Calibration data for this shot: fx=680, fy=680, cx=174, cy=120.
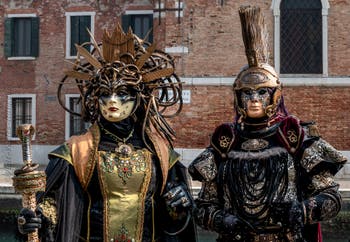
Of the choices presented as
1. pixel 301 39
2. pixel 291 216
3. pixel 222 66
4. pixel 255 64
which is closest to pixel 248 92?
pixel 255 64

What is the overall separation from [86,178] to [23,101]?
626 inches

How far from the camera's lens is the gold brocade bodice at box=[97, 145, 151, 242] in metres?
4.22

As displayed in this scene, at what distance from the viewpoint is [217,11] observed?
15.7 meters

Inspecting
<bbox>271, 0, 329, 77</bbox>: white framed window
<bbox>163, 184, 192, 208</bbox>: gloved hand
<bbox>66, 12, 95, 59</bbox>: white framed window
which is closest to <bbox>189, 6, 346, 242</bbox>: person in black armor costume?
<bbox>163, 184, 192, 208</bbox>: gloved hand

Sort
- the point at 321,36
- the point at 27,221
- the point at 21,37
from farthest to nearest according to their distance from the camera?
the point at 21,37, the point at 321,36, the point at 27,221

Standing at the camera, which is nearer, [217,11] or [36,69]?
[217,11]

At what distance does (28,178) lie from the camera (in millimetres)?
3703

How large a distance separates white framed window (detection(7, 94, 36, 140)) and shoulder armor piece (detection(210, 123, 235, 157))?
52.2 feet

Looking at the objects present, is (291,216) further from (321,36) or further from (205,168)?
(321,36)

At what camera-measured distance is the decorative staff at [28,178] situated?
3.71 meters

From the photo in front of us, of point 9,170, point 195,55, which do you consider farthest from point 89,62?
point 9,170

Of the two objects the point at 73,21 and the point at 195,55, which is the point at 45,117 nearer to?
the point at 73,21

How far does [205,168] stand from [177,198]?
0.29 m

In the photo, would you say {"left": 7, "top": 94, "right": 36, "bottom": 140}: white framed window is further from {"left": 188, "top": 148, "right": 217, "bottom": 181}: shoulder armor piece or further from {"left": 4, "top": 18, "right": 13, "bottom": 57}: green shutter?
{"left": 188, "top": 148, "right": 217, "bottom": 181}: shoulder armor piece
